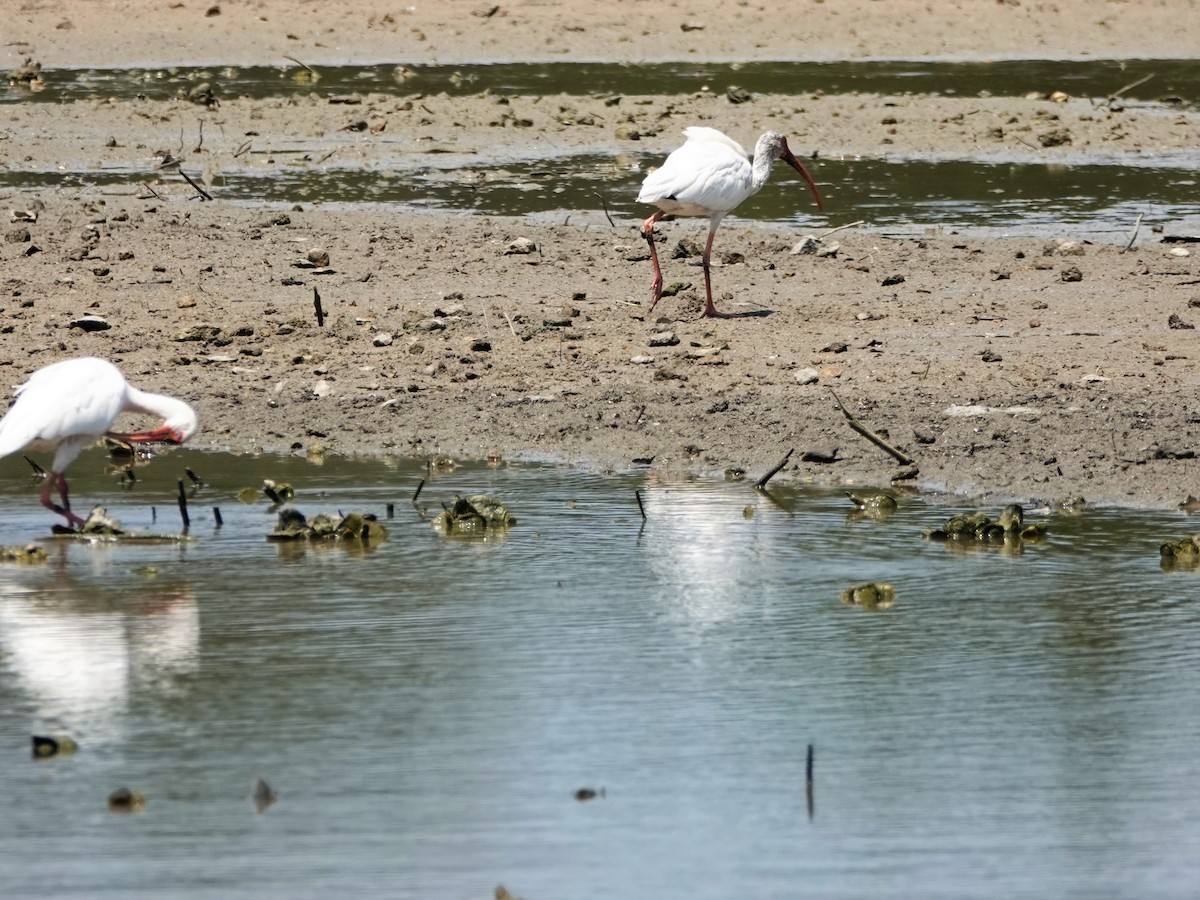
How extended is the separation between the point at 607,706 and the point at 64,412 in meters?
2.81

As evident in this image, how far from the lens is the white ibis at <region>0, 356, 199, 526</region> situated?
736 centimetres

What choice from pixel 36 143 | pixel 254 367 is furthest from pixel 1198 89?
pixel 254 367

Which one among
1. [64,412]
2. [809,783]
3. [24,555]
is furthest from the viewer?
[64,412]

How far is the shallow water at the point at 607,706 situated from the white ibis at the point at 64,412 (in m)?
0.29

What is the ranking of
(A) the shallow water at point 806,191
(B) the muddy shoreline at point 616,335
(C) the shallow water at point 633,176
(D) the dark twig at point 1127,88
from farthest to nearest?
(D) the dark twig at point 1127,88, (C) the shallow water at point 633,176, (A) the shallow water at point 806,191, (B) the muddy shoreline at point 616,335

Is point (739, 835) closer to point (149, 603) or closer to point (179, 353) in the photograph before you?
point (149, 603)

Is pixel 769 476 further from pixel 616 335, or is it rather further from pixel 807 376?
pixel 616 335

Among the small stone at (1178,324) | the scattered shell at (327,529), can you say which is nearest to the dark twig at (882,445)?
the scattered shell at (327,529)

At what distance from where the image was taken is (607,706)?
5625 millimetres

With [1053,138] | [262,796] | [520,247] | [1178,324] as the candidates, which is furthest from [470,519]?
[1053,138]

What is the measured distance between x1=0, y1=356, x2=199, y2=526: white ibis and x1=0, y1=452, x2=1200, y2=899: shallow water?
29 cm

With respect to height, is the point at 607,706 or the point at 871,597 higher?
the point at 871,597

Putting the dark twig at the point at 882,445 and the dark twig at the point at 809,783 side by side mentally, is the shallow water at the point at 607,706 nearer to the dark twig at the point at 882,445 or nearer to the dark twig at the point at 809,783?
the dark twig at the point at 809,783

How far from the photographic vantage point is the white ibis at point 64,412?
24.1ft
